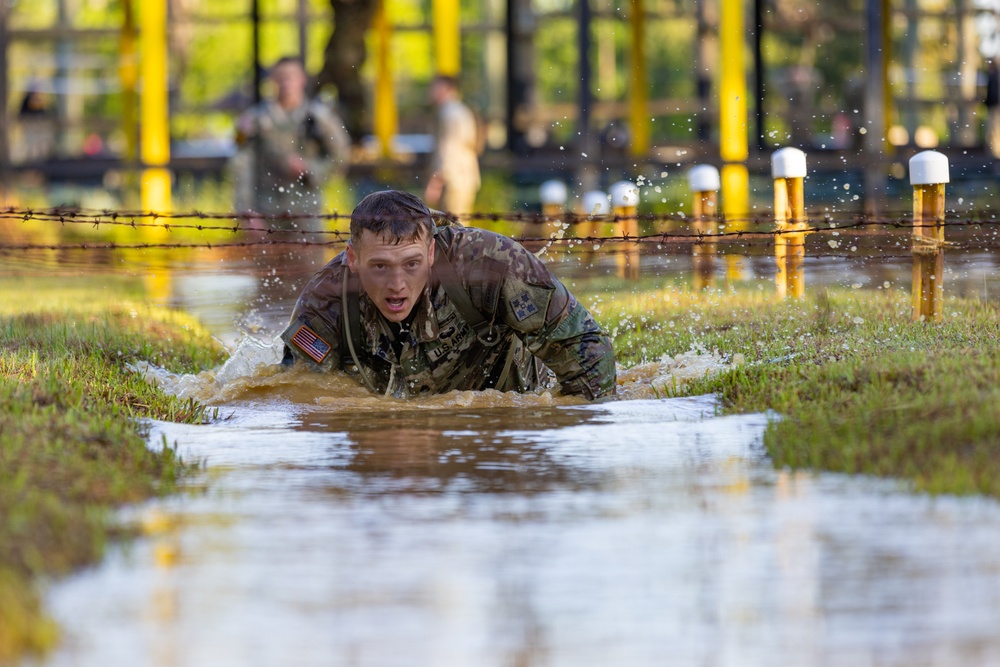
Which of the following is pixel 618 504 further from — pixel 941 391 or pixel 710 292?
pixel 710 292

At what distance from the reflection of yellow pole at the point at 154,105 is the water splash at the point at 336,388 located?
987cm

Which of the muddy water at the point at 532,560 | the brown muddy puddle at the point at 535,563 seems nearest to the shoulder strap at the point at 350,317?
the muddy water at the point at 532,560

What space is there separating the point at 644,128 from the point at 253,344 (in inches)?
422

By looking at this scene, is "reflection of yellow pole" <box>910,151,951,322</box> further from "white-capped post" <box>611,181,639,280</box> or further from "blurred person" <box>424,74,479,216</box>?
"blurred person" <box>424,74,479,216</box>

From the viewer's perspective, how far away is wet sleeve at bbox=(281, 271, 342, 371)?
25.1ft

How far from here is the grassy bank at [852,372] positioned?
18.3 feet

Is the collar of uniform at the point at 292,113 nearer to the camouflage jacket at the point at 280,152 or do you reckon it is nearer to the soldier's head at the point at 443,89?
the camouflage jacket at the point at 280,152

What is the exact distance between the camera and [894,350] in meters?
7.86

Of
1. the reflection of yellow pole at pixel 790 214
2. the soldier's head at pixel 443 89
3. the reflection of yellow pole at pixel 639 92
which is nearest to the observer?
the reflection of yellow pole at pixel 790 214

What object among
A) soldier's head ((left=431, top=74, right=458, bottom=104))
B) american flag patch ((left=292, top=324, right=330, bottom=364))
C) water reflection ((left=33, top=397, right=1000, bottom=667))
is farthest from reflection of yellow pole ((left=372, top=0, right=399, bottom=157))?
water reflection ((left=33, top=397, right=1000, bottom=667))

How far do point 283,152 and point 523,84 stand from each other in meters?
7.28

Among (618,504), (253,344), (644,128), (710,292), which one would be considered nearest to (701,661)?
(618,504)

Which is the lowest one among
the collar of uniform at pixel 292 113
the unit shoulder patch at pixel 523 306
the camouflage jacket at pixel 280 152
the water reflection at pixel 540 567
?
the water reflection at pixel 540 567

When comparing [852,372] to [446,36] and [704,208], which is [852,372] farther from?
[446,36]
